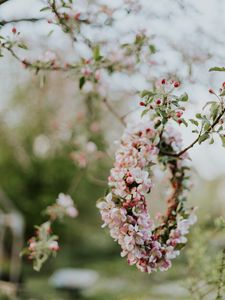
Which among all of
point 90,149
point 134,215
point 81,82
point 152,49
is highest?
point 90,149

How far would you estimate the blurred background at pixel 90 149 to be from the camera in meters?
3.05

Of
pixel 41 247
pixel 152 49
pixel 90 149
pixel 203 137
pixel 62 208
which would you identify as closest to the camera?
pixel 203 137

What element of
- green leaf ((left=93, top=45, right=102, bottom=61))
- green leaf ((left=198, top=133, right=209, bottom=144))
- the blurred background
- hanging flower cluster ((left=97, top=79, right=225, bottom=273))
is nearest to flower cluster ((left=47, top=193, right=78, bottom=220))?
the blurred background

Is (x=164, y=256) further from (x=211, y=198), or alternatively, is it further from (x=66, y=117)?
(x=211, y=198)

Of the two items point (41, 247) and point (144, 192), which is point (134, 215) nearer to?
point (144, 192)

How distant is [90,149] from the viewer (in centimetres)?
400

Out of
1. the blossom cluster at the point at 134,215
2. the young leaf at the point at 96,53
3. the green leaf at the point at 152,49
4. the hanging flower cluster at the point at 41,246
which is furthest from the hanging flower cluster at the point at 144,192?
the green leaf at the point at 152,49

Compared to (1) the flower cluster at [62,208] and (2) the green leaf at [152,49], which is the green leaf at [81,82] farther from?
(1) the flower cluster at [62,208]

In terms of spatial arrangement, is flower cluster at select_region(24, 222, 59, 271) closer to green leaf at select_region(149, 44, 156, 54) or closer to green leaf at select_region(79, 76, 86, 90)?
green leaf at select_region(79, 76, 86, 90)

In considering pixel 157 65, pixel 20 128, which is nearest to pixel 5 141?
pixel 20 128

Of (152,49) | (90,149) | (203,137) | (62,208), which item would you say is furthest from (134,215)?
(90,149)

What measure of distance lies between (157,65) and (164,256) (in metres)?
1.57

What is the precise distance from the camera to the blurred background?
3049mm

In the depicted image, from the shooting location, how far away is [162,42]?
3191 millimetres
